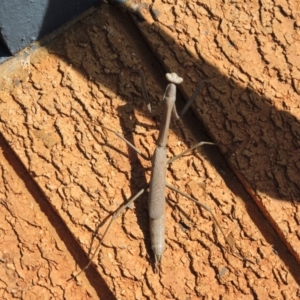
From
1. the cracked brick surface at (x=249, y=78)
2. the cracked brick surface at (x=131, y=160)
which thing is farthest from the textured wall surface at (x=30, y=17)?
the cracked brick surface at (x=249, y=78)

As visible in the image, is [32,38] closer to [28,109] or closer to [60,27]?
[60,27]

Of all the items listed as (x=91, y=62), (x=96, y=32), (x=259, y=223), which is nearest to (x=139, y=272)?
(x=259, y=223)

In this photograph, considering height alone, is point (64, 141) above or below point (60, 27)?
below

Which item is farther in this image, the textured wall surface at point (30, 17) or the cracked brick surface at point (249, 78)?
the cracked brick surface at point (249, 78)

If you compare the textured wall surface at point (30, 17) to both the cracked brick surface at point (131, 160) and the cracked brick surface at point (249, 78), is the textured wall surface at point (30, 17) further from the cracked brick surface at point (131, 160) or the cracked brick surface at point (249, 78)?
the cracked brick surface at point (249, 78)

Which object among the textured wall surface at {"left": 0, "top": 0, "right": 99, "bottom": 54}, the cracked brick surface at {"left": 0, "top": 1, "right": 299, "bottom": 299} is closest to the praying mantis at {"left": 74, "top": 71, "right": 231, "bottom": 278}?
the cracked brick surface at {"left": 0, "top": 1, "right": 299, "bottom": 299}

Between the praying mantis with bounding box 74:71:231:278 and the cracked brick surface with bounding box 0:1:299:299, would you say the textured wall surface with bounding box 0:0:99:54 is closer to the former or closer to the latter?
the cracked brick surface with bounding box 0:1:299:299
